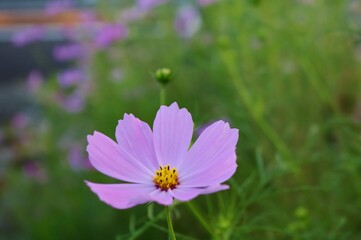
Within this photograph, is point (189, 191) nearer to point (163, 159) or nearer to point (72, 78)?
point (163, 159)

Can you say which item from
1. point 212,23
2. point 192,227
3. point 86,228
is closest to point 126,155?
point 192,227

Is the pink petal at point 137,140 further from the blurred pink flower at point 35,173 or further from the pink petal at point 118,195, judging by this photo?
the blurred pink flower at point 35,173

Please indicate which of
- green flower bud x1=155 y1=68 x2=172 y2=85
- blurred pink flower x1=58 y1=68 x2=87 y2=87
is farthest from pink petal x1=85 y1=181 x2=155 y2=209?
blurred pink flower x1=58 y1=68 x2=87 y2=87

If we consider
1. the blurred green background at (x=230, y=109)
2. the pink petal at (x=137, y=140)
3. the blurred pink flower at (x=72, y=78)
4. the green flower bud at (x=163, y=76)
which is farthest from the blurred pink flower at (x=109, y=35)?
the pink petal at (x=137, y=140)

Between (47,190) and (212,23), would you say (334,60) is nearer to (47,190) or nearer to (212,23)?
(212,23)

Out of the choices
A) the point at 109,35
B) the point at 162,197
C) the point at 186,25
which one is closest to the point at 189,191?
the point at 162,197

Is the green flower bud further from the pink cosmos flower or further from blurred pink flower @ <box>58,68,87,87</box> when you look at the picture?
blurred pink flower @ <box>58,68,87,87</box>
